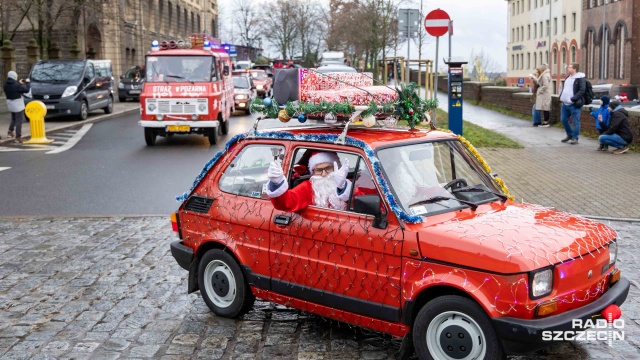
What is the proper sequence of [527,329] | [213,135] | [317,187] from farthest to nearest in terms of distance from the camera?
1. [213,135]
2. [317,187]
3. [527,329]

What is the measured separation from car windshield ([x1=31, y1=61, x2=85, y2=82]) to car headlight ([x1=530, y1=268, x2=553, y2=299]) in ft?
85.5

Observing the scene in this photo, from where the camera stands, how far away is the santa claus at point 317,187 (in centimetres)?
561

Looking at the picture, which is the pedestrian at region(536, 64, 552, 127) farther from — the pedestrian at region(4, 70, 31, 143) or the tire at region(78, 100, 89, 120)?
the tire at region(78, 100, 89, 120)

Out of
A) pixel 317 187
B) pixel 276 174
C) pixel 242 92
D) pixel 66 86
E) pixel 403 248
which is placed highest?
pixel 66 86

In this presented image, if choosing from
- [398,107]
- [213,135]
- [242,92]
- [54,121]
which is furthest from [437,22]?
[242,92]

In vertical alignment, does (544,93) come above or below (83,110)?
above

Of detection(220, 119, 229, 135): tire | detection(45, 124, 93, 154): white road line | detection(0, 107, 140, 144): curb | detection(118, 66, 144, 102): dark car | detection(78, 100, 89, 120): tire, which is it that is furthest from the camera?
detection(118, 66, 144, 102): dark car

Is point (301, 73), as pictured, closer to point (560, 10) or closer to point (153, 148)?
point (153, 148)

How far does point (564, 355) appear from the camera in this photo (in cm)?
542

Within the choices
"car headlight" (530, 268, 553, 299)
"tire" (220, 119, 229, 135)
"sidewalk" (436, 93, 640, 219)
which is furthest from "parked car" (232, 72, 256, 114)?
"car headlight" (530, 268, 553, 299)

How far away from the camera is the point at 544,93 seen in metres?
22.8

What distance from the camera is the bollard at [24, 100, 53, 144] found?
20766 millimetres

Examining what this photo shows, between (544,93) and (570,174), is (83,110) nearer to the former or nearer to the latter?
(544,93)

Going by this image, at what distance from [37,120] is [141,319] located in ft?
53.5
